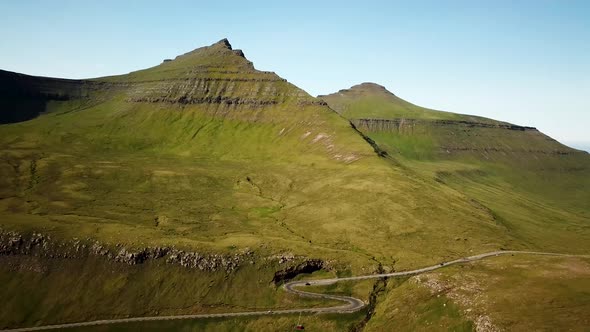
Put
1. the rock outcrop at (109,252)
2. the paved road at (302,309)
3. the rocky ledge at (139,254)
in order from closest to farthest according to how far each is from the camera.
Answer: the paved road at (302,309), the rock outcrop at (109,252), the rocky ledge at (139,254)

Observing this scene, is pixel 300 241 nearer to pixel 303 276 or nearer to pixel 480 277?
pixel 303 276

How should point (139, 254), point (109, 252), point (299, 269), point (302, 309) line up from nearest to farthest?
point (302, 309), point (299, 269), point (139, 254), point (109, 252)

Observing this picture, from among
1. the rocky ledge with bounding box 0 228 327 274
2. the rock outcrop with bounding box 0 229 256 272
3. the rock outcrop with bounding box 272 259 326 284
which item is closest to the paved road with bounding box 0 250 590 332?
the rock outcrop with bounding box 272 259 326 284

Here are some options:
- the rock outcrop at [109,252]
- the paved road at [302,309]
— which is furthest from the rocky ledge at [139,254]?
the paved road at [302,309]

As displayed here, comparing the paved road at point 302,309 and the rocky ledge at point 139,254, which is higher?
the rocky ledge at point 139,254

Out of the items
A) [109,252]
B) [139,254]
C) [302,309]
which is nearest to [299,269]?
[302,309]

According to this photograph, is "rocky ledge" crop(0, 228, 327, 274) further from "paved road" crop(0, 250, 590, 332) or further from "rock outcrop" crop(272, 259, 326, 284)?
"paved road" crop(0, 250, 590, 332)

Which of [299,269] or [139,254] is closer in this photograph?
[299,269]

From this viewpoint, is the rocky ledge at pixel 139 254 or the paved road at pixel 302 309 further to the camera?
the rocky ledge at pixel 139 254

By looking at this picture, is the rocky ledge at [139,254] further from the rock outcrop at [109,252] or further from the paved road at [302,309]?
the paved road at [302,309]

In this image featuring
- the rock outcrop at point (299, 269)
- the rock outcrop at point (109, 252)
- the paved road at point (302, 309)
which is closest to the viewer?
the paved road at point (302, 309)

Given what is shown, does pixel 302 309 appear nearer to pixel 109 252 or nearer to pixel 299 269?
pixel 299 269
